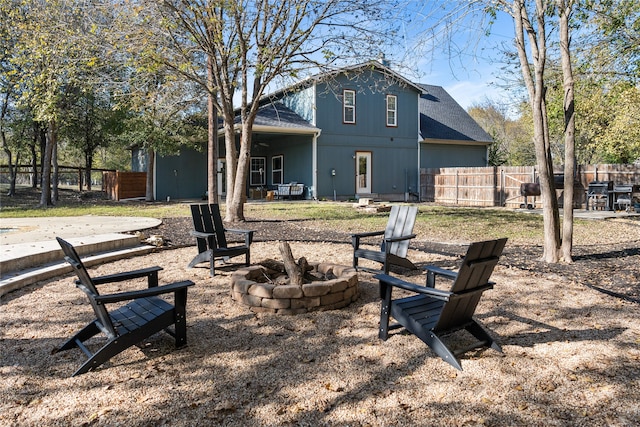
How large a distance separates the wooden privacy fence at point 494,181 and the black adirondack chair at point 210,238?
42.7 feet

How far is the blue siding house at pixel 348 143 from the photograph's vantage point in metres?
20.2

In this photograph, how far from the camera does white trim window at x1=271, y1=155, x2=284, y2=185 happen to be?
22.7 m

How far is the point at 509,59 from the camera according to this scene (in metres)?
8.36

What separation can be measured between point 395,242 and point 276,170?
711 inches

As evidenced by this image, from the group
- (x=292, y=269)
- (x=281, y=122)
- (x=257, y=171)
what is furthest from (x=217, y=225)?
(x=257, y=171)

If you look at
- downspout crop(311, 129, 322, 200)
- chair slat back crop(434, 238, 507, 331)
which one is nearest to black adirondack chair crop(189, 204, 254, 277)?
chair slat back crop(434, 238, 507, 331)

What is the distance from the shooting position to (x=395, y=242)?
220 inches

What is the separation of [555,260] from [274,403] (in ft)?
17.4

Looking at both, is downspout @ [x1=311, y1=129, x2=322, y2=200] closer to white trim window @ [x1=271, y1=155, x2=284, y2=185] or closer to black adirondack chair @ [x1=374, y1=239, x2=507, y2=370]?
white trim window @ [x1=271, y1=155, x2=284, y2=185]

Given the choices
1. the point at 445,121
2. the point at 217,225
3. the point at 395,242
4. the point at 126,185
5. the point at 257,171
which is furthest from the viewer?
the point at 445,121

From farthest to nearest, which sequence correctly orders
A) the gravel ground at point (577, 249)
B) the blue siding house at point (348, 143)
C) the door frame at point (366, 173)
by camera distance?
the door frame at point (366, 173) → the blue siding house at point (348, 143) → the gravel ground at point (577, 249)

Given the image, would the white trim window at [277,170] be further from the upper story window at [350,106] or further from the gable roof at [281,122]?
the upper story window at [350,106]

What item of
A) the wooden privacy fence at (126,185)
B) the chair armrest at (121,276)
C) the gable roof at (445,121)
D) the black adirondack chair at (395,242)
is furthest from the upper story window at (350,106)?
the chair armrest at (121,276)

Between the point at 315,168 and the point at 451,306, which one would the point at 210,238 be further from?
the point at 315,168
